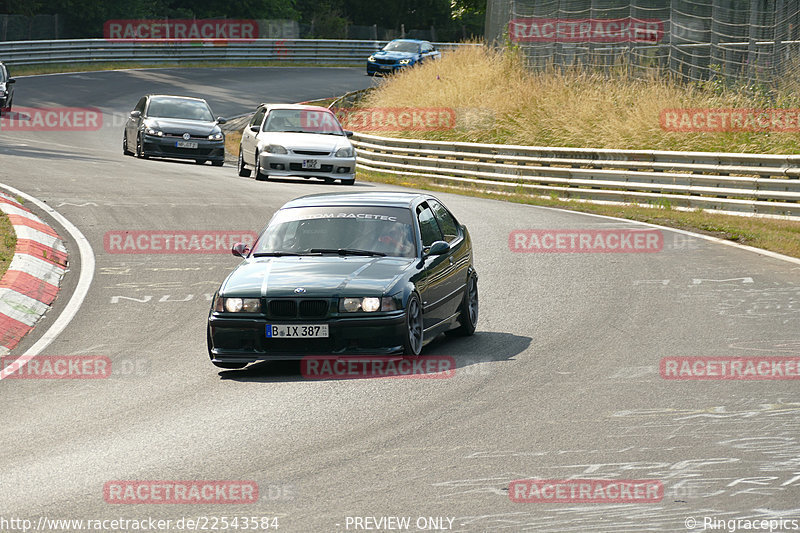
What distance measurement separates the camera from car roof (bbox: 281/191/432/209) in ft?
37.3

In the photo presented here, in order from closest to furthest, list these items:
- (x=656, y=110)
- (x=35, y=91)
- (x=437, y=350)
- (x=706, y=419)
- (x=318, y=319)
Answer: (x=706, y=419)
(x=318, y=319)
(x=437, y=350)
(x=656, y=110)
(x=35, y=91)

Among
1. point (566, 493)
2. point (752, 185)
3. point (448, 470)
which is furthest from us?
point (752, 185)

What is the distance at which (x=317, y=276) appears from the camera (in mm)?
10039

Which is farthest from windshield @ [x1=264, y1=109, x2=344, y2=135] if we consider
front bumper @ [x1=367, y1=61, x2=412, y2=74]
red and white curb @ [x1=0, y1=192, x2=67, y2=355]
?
front bumper @ [x1=367, y1=61, x2=412, y2=74]

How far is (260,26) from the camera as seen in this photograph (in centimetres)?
6738

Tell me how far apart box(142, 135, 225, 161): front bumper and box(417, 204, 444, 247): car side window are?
1831 centimetres

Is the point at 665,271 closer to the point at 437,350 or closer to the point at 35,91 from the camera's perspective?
the point at 437,350

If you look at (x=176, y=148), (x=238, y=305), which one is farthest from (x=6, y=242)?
(x=176, y=148)

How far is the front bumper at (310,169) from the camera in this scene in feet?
81.2

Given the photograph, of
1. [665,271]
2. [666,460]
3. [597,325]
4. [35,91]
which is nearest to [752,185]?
[665,271]

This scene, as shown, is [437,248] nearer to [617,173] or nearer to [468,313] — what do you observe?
[468,313]

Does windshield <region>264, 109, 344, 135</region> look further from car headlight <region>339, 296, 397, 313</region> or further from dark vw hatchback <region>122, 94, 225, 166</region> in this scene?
car headlight <region>339, 296, 397, 313</region>

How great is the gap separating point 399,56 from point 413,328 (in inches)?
1672

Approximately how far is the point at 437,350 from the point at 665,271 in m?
5.36
